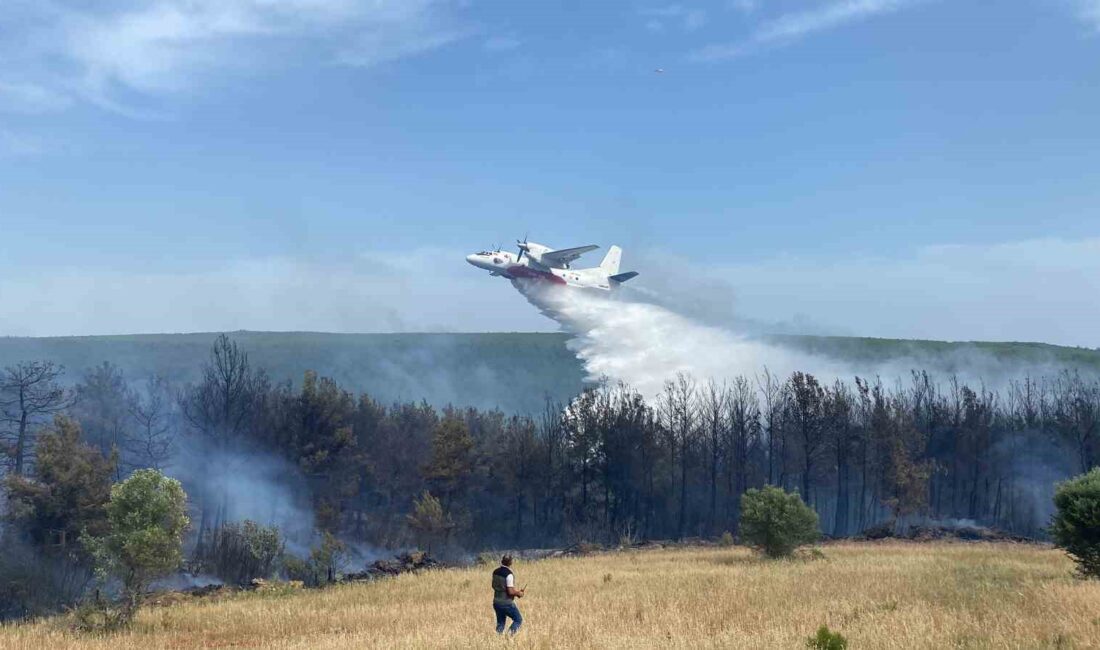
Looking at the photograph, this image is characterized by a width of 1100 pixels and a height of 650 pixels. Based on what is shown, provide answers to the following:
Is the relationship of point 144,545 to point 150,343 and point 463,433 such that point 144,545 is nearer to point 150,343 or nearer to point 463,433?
point 463,433

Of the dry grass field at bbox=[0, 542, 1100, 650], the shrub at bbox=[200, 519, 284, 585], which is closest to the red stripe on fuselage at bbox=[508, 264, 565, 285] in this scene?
the shrub at bbox=[200, 519, 284, 585]

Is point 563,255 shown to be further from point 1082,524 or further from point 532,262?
point 1082,524

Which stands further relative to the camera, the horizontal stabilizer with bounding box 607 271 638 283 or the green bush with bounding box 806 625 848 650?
the horizontal stabilizer with bounding box 607 271 638 283

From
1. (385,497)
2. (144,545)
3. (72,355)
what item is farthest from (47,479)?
(72,355)

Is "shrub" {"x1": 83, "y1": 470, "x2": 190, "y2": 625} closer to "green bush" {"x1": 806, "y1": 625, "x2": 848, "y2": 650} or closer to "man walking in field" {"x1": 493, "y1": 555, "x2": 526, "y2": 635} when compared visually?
"man walking in field" {"x1": 493, "y1": 555, "x2": 526, "y2": 635}

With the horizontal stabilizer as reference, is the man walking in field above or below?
below

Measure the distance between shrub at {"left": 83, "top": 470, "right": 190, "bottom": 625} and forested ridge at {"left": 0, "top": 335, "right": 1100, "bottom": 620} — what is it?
109ft

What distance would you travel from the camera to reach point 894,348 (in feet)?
527

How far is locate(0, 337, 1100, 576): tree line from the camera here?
75.5 m

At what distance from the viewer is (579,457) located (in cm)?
8250

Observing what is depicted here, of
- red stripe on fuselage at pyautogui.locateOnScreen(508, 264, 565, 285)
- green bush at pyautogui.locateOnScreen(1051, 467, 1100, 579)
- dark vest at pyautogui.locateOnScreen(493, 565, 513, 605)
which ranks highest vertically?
red stripe on fuselage at pyautogui.locateOnScreen(508, 264, 565, 285)

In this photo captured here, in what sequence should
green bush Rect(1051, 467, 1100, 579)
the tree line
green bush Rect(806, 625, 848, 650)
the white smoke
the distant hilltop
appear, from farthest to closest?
the distant hilltop → the white smoke → the tree line → green bush Rect(1051, 467, 1100, 579) → green bush Rect(806, 625, 848, 650)

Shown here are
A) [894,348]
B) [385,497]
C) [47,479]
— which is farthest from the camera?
[894,348]

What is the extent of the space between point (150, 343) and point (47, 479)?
15169 centimetres
